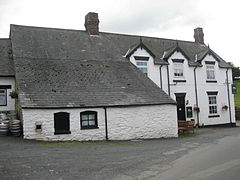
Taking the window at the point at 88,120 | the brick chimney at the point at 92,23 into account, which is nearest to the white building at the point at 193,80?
the brick chimney at the point at 92,23

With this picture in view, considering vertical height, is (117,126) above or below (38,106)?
below

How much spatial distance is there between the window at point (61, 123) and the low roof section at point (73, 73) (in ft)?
2.02

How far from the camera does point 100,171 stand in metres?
9.23

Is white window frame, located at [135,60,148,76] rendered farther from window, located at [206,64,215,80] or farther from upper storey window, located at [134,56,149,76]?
window, located at [206,64,215,80]

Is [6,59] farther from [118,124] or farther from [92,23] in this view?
[118,124]

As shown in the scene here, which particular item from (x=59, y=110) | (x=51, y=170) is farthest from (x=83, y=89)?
(x=51, y=170)

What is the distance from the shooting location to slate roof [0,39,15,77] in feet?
66.2

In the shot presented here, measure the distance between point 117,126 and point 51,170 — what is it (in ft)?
30.6

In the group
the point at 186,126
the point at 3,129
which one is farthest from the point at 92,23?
the point at 3,129

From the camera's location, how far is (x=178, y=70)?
26219 millimetres

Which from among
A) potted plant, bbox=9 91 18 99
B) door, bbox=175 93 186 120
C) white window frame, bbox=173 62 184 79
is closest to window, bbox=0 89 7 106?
potted plant, bbox=9 91 18 99

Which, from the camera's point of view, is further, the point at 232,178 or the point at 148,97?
the point at 148,97

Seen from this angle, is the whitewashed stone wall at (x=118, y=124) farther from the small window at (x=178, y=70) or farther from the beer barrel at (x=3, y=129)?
the small window at (x=178, y=70)

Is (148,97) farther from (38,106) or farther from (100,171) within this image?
(100,171)
